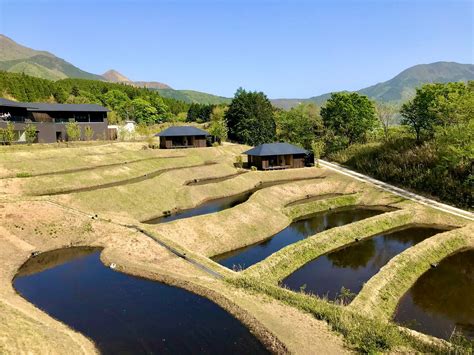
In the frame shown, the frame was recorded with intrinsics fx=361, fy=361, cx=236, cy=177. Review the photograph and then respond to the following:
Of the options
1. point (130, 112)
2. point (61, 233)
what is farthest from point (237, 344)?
point (130, 112)

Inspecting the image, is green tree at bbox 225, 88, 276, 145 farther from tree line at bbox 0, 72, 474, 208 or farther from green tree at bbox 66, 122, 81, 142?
green tree at bbox 66, 122, 81, 142

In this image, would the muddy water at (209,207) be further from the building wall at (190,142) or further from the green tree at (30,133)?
the green tree at (30,133)

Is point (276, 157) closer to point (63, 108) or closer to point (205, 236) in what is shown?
point (205, 236)

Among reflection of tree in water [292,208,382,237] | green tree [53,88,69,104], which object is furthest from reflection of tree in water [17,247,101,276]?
green tree [53,88,69,104]

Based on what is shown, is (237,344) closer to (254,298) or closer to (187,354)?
(187,354)

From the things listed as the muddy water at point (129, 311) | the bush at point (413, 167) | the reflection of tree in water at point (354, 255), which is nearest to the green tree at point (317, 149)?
the bush at point (413, 167)

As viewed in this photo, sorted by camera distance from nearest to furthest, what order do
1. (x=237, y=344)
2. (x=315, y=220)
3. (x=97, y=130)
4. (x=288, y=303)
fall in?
(x=237, y=344)
(x=288, y=303)
(x=315, y=220)
(x=97, y=130)

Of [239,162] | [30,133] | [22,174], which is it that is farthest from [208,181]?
[30,133]
